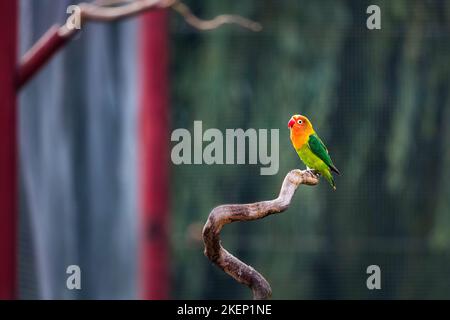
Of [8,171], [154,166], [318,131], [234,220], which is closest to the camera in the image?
[234,220]

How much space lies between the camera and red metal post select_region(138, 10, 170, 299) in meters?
1.95

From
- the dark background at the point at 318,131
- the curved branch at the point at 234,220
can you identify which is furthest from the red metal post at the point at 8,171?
the dark background at the point at 318,131

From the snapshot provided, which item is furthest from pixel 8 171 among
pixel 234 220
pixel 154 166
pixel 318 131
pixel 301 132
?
pixel 318 131

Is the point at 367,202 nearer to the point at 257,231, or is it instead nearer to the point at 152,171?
the point at 257,231

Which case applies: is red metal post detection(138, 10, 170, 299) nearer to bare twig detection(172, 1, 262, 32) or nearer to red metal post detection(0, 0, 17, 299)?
bare twig detection(172, 1, 262, 32)

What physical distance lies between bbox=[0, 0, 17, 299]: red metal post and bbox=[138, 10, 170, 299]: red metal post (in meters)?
0.79

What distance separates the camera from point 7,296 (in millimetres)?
1131

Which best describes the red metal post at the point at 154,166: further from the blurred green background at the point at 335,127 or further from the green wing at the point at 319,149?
the green wing at the point at 319,149

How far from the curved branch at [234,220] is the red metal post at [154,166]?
1335 millimetres

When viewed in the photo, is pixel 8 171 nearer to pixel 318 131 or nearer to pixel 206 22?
pixel 206 22

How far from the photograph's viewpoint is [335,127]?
2.40m

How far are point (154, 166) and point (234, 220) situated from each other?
1.38 m

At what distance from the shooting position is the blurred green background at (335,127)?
241 centimetres
